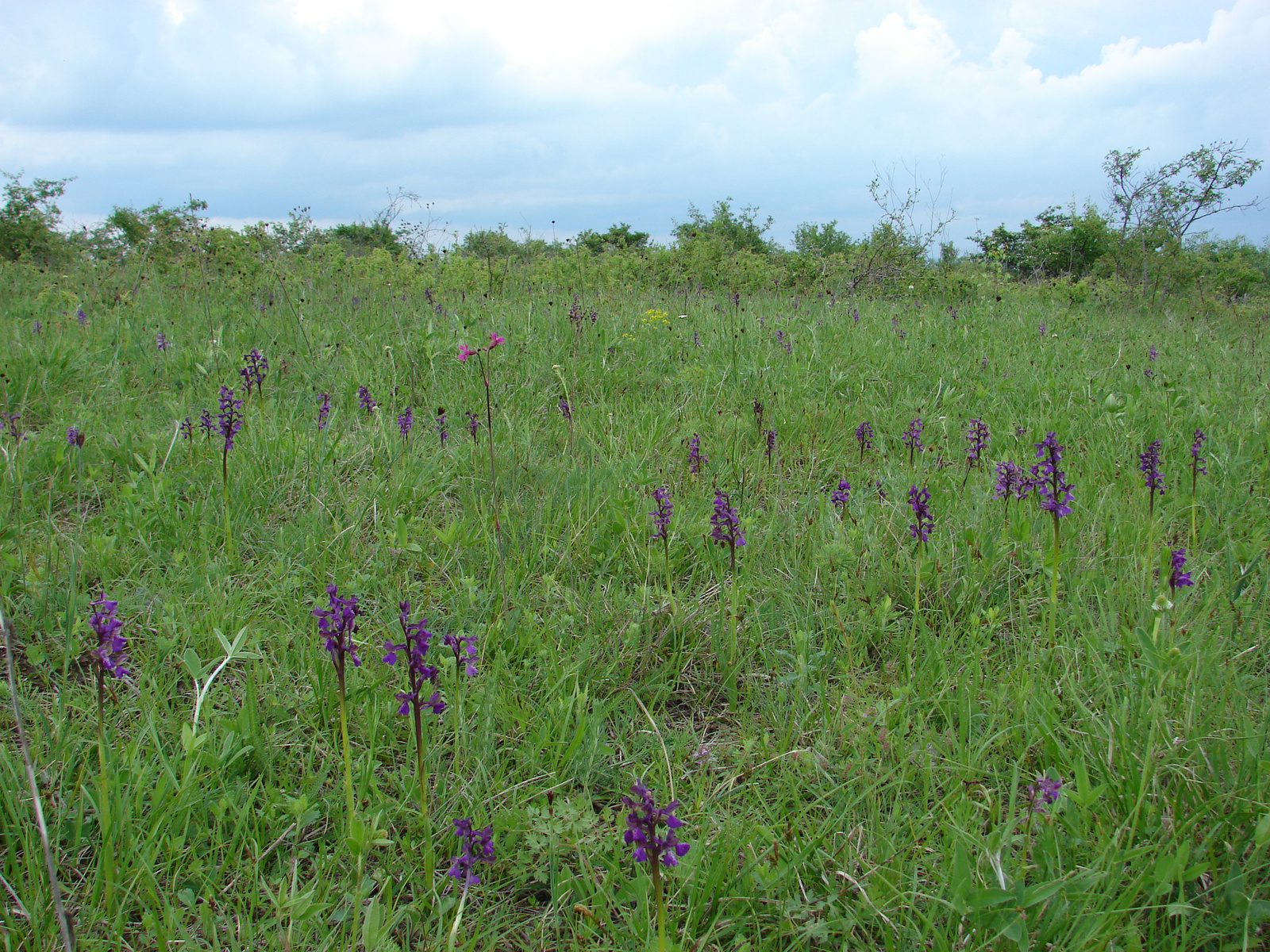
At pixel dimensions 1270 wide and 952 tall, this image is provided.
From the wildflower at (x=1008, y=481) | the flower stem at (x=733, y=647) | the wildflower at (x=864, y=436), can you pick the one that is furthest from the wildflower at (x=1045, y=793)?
the wildflower at (x=864, y=436)

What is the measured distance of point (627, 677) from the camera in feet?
6.97

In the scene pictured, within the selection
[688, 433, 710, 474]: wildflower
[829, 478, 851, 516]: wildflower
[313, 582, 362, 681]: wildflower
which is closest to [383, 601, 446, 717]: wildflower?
[313, 582, 362, 681]: wildflower

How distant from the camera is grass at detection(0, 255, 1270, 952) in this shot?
1.41m

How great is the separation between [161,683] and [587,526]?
1.45m

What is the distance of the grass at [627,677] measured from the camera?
141 cm

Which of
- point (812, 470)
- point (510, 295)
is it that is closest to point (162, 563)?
point (812, 470)

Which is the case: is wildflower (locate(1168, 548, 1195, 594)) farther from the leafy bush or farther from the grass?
the leafy bush

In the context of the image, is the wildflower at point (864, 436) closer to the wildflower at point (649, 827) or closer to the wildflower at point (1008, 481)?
the wildflower at point (1008, 481)

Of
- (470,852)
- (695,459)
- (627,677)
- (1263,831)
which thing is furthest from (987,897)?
(695,459)

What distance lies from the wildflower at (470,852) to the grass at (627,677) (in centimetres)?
10

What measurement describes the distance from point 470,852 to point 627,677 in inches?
30.3

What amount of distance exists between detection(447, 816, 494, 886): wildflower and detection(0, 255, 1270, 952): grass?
0.10m

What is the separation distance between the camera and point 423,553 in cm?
265

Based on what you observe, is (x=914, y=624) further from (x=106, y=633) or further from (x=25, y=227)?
(x=25, y=227)
